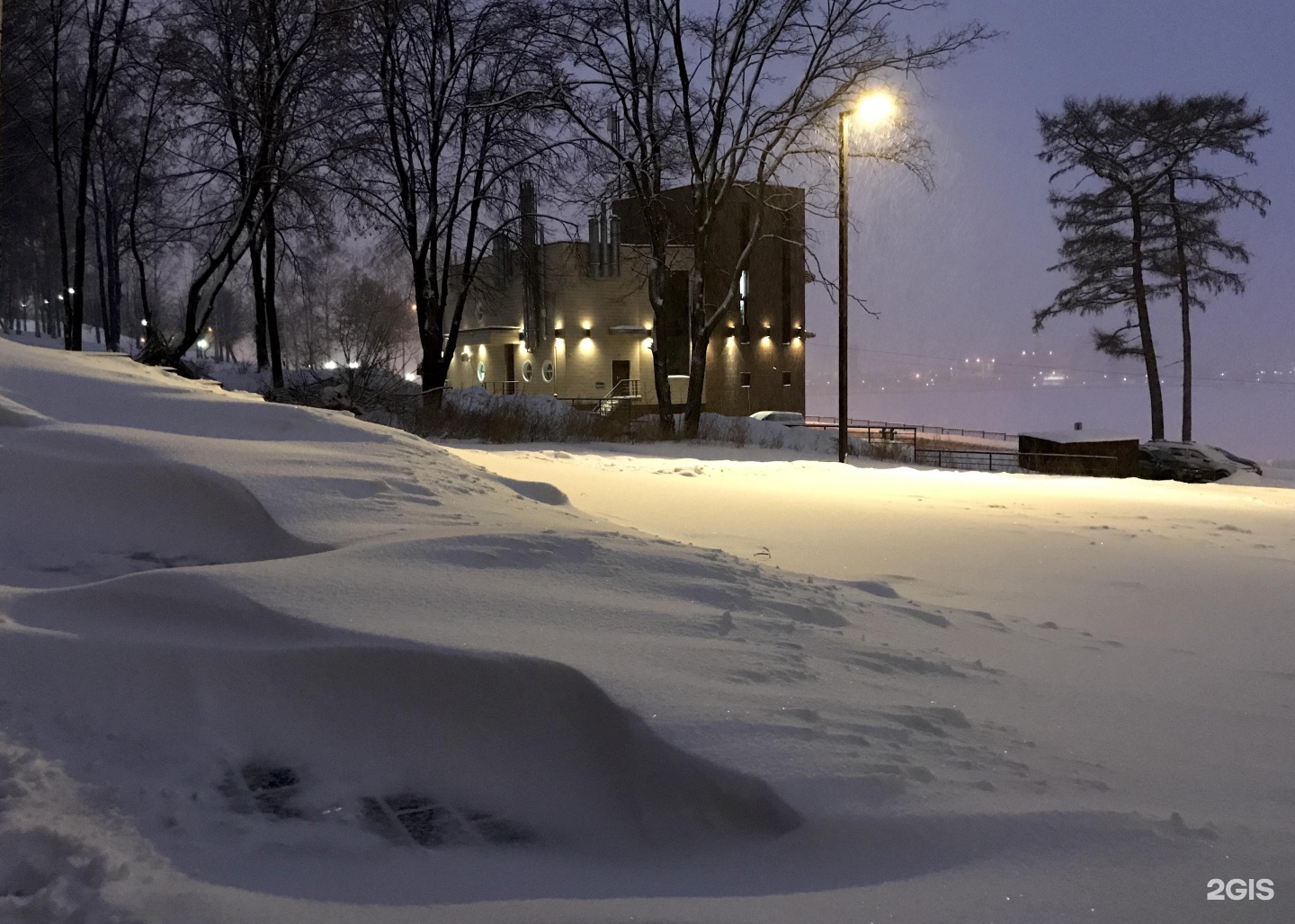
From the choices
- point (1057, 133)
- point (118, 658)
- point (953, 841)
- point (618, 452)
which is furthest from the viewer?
point (1057, 133)

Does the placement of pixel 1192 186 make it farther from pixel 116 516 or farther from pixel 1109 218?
pixel 116 516

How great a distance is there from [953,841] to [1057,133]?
107 feet

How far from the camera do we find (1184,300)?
3097 centimetres

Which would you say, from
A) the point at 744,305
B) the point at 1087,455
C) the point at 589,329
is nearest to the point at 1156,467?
the point at 1087,455

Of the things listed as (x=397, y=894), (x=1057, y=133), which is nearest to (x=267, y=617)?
(x=397, y=894)

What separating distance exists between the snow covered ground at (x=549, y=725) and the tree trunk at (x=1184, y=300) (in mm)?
29402

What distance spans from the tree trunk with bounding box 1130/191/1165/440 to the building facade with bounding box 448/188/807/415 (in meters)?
11.1

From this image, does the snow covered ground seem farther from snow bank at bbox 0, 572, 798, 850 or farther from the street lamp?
the street lamp

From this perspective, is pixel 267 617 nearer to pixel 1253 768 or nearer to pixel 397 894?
pixel 397 894

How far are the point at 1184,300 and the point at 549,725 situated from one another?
112 ft

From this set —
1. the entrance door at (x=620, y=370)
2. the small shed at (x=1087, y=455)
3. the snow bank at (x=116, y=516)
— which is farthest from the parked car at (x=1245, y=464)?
A: the snow bank at (x=116, y=516)

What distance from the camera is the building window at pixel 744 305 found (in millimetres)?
38638

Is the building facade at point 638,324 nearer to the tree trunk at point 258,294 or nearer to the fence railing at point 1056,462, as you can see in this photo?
the tree trunk at point 258,294

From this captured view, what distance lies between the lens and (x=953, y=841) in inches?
87.6
